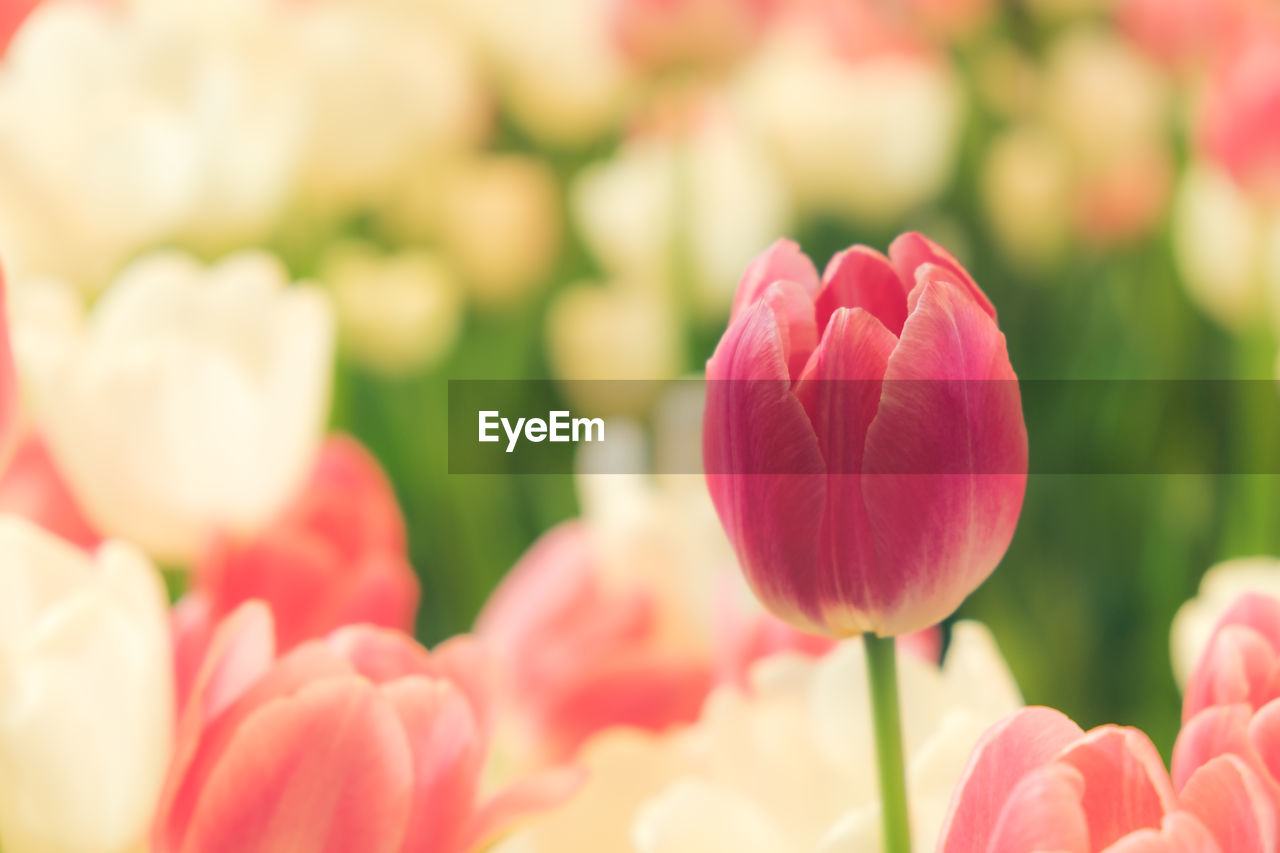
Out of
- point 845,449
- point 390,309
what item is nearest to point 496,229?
point 390,309

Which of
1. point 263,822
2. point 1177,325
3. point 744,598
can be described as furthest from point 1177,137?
point 263,822

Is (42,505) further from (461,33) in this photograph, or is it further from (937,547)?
(461,33)

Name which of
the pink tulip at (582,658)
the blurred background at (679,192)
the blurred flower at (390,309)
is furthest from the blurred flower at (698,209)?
the pink tulip at (582,658)

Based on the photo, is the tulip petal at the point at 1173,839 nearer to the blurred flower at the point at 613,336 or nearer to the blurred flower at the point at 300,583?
the blurred flower at the point at 300,583

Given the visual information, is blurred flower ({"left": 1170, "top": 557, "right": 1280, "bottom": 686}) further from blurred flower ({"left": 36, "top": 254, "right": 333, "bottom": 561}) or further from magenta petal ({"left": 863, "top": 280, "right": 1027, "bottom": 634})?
blurred flower ({"left": 36, "top": 254, "right": 333, "bottom": 561})

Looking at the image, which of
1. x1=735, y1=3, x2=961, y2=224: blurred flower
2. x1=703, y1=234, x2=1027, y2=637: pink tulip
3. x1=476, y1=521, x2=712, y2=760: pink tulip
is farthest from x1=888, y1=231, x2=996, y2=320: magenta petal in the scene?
x1=735, y1=3, x2=961, y2=224: blurred flower
